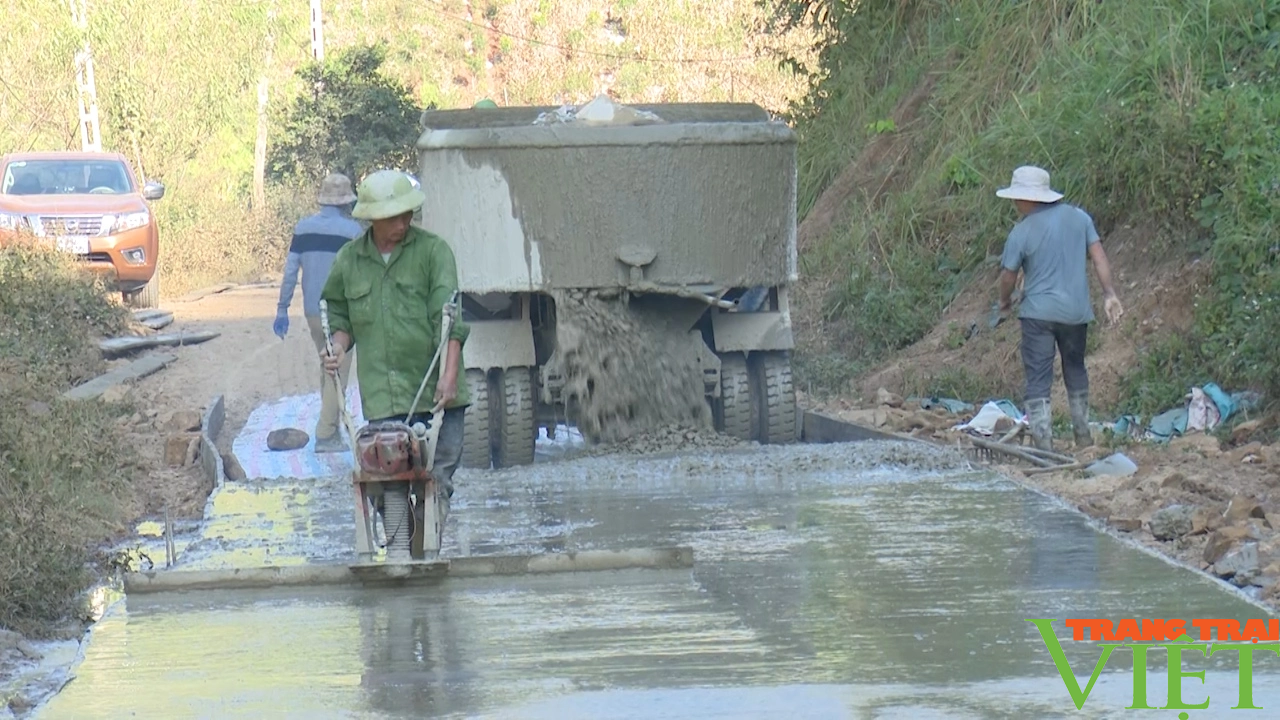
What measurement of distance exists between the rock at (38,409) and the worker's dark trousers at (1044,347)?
19.6ft

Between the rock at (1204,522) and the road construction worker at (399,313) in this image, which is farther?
the rock at (1204,522)

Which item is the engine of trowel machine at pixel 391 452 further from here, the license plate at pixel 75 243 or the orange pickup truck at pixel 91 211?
the license plate at pixel 75 243

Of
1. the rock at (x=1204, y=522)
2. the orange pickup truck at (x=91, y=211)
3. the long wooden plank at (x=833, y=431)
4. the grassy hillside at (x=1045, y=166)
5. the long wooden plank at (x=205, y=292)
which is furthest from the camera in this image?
the long wooden plank at (x=205, y=292)

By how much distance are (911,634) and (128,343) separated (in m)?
13.0

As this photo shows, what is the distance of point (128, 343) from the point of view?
17.6 metres

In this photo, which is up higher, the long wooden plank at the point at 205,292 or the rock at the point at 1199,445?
the rock at the point at 1199,445

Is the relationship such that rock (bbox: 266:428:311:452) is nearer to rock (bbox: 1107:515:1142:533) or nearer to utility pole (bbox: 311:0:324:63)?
rock (bbox: 1107:515:1142:533)

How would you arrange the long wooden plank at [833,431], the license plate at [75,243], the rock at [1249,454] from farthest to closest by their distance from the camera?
the license plate at [75,243], the long wooden plank at [833,431], the rock at [1249,454]

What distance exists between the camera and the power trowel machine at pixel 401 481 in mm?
6863

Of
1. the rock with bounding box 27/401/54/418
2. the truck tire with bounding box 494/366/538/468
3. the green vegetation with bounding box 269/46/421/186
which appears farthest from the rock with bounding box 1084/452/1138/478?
the green vegetation with bounding box 269/46/421/186

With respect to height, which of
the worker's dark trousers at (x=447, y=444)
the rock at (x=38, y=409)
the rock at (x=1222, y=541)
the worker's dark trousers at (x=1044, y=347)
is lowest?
the rock at (x=1222, y=541)

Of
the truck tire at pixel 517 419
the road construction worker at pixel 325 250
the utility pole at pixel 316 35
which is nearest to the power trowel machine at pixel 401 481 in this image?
the truck tire at pixel 517 419

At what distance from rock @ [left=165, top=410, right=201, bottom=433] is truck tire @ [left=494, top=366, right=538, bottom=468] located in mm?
3134

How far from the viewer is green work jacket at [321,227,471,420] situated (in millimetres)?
7168
